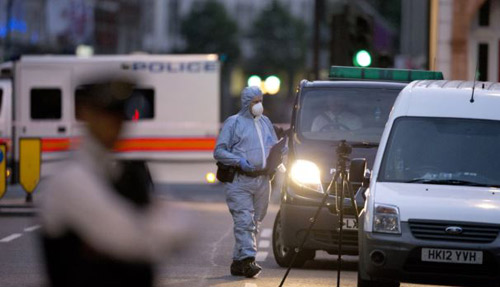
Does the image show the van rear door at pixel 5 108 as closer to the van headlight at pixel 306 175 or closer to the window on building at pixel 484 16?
the window on building at pixel 484 16

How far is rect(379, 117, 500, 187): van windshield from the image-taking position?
12.4 m

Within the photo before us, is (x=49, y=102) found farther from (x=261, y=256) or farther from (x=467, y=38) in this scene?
(x=261, y=256)

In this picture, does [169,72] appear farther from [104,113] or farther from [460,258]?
[104,113]

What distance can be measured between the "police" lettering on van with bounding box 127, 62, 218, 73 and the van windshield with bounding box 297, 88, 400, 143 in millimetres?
17563

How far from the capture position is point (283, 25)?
10931 cm

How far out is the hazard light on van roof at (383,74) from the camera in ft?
54.1

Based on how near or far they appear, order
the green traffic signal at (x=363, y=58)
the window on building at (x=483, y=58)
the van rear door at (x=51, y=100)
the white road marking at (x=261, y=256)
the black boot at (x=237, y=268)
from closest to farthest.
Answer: the black boot at (x=237, y=268) → the white road marking at (x=261, y=256) → the green traffic signal at (x=363, y=58) → the van rear door at (x=51, y=100) → the window on building at (x=483, y=58)

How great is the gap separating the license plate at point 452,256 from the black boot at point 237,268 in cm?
293

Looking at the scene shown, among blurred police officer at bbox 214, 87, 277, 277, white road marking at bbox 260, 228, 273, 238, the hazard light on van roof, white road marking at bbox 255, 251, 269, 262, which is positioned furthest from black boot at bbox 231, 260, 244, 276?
white road marking at bbox 260, 228, 273, 238

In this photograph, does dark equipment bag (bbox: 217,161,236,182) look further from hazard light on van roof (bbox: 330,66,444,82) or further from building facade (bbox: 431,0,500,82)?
building facade (bbox: 431,0,500,82)

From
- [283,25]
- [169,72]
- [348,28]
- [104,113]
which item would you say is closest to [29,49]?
[283,25]

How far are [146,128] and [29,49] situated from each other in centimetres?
5289

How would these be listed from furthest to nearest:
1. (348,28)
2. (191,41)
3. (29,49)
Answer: (191,41), (29,49), (348,28)

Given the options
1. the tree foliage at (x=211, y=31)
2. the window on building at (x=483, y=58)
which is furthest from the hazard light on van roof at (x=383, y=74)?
the tree foliage at (x=211, y=31)
